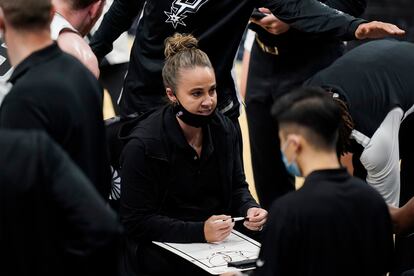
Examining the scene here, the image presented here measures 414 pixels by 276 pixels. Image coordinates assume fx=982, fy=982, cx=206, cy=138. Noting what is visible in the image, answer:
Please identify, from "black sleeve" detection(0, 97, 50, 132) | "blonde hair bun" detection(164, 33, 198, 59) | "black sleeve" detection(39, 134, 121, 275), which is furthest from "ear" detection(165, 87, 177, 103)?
"black sleeve" detection(39, 134, 121, 275)

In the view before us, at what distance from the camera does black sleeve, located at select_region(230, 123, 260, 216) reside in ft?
13.6

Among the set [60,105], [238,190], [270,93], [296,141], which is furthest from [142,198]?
[270,93]

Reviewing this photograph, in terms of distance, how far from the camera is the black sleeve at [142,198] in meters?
3.93

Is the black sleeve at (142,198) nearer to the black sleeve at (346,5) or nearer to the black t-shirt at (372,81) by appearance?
the black t-shirt at (372,81)

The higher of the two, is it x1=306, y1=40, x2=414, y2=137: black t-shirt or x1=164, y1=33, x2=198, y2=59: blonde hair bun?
x1=164, y1=33, x2=198, y2=59: blonde hair bun

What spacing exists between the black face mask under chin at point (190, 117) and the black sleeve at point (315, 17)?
58 centimetres

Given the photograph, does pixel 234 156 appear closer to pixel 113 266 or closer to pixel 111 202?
pixel 111 202

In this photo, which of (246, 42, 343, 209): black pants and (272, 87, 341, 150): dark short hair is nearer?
(272, 87, 341, 150): dark short hair

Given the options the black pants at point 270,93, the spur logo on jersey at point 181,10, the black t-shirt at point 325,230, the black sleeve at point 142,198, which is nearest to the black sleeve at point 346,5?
the black pants at point 270,93

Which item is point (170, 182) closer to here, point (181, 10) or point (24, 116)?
point (181, 10)

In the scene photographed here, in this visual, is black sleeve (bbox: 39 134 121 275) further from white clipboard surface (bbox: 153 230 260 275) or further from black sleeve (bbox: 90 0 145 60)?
black sleeve (bbox: 90 0 145 60)

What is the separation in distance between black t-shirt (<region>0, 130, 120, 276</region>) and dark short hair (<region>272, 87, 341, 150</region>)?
0.60 m

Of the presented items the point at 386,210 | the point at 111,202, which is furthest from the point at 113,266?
the point at 111,202

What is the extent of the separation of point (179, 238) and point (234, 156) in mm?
504
